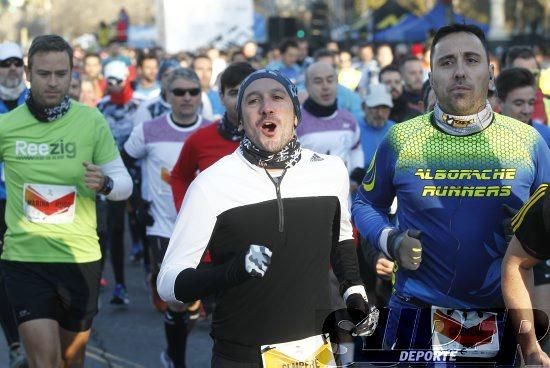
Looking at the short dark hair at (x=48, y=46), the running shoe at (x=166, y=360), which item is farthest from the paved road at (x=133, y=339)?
the short dark hair at (x=48, y=46)

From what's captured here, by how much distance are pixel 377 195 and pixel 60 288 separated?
2.21m

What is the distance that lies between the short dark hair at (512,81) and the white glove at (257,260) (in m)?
3.63

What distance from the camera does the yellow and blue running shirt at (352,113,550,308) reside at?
4980mm

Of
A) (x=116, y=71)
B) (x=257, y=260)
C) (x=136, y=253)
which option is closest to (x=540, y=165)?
(x=257, y=260)

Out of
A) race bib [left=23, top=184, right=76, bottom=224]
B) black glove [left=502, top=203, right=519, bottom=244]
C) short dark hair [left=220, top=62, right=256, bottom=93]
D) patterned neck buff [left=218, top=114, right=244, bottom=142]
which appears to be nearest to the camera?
black glove [left=502, top=203, right=519, bottom=244]

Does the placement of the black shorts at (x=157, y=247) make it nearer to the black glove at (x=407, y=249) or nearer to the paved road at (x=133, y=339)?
the paved road at (x=133, y=339)

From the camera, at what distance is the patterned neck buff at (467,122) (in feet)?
16.6

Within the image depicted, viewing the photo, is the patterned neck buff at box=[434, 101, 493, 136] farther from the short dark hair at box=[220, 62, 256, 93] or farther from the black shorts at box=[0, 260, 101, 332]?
the short dark hair at box=[220, 62, 256, 93]

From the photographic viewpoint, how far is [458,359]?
4762 millimetres

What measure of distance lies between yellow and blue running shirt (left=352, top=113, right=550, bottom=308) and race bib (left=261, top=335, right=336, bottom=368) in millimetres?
630

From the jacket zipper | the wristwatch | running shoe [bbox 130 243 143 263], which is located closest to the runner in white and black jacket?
the jacket zipper

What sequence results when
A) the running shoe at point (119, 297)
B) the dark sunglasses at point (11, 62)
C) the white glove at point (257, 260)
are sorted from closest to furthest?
the white glove at point (257, 260), the dark sunglasses at point (11, 62), the running shoe at point (119, 297)

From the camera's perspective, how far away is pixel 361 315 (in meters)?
4.64

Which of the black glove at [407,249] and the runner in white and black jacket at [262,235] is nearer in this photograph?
the runner in white and black jacket at [262,235]
